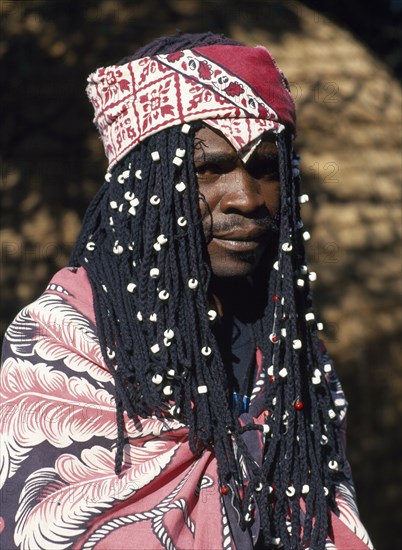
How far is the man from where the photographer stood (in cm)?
233

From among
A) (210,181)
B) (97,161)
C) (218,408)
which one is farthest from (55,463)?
(97,161)

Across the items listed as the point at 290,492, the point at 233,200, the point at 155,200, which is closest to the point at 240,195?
the point at 233,200

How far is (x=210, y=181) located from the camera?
2.47 m

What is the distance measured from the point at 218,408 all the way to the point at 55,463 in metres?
0.43

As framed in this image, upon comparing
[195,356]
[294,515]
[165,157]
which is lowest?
[294,515]

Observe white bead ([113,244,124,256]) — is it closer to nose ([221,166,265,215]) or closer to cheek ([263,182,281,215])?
nose ([221,166,265,215])

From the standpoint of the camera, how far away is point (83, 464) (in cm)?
236

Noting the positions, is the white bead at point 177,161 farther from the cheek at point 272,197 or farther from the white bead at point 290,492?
the white bead at point 290,492

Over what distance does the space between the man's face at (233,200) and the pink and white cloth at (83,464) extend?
0.39m

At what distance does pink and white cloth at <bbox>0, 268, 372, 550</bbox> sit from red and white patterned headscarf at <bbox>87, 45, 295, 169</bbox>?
0.52 m

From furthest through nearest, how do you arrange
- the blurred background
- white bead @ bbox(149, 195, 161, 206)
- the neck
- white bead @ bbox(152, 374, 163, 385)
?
the blurred background < the neck < white bead @ bbox(149, 195, 161, 206) < white bead @ bbox(152, 374, 163, 385)

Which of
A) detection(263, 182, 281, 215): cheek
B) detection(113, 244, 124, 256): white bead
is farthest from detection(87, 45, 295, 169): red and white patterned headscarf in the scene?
detection(113, 244, 124, 256): white bead

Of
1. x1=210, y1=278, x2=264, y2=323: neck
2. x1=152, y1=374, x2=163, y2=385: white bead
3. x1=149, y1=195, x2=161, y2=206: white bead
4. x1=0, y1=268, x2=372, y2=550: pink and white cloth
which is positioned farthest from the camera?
x1=210, y1=278, x2=264, y2=323: neck

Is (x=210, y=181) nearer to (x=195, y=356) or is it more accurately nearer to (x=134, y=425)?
(x=195, y=356)
